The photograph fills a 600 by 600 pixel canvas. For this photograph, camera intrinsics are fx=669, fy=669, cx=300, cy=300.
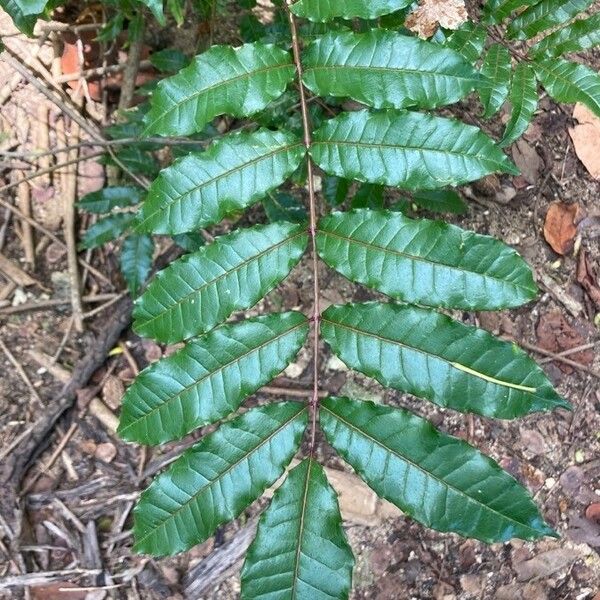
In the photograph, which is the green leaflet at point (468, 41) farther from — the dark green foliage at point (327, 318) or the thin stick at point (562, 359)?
the thin stick at point (562, 359)

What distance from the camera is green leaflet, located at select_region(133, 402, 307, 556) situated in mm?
1076

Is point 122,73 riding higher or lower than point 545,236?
higher

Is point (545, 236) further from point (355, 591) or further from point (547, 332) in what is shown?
point (355, 591)

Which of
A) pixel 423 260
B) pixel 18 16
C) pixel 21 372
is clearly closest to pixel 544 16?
pixel 423 260

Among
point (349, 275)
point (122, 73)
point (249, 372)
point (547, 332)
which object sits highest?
point (122, 73)

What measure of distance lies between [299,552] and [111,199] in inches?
45.8

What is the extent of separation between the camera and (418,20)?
61.9 inches

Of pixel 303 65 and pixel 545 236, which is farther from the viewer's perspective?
pixel 545 236

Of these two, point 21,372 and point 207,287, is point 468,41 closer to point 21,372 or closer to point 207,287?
Answer: point 207,287

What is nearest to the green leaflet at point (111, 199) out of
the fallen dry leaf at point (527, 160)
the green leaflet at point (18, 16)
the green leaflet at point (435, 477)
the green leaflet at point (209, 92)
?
the green leaflet at point (209, 92)

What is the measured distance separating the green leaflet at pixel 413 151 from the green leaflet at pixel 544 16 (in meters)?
0.43

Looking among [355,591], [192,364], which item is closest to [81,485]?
[355,591]

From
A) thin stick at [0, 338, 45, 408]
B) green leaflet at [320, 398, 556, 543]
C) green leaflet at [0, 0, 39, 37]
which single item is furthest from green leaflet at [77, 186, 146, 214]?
green leaflet at [320, 398, 556, 543]

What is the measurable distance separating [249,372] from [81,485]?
1.15 metres
